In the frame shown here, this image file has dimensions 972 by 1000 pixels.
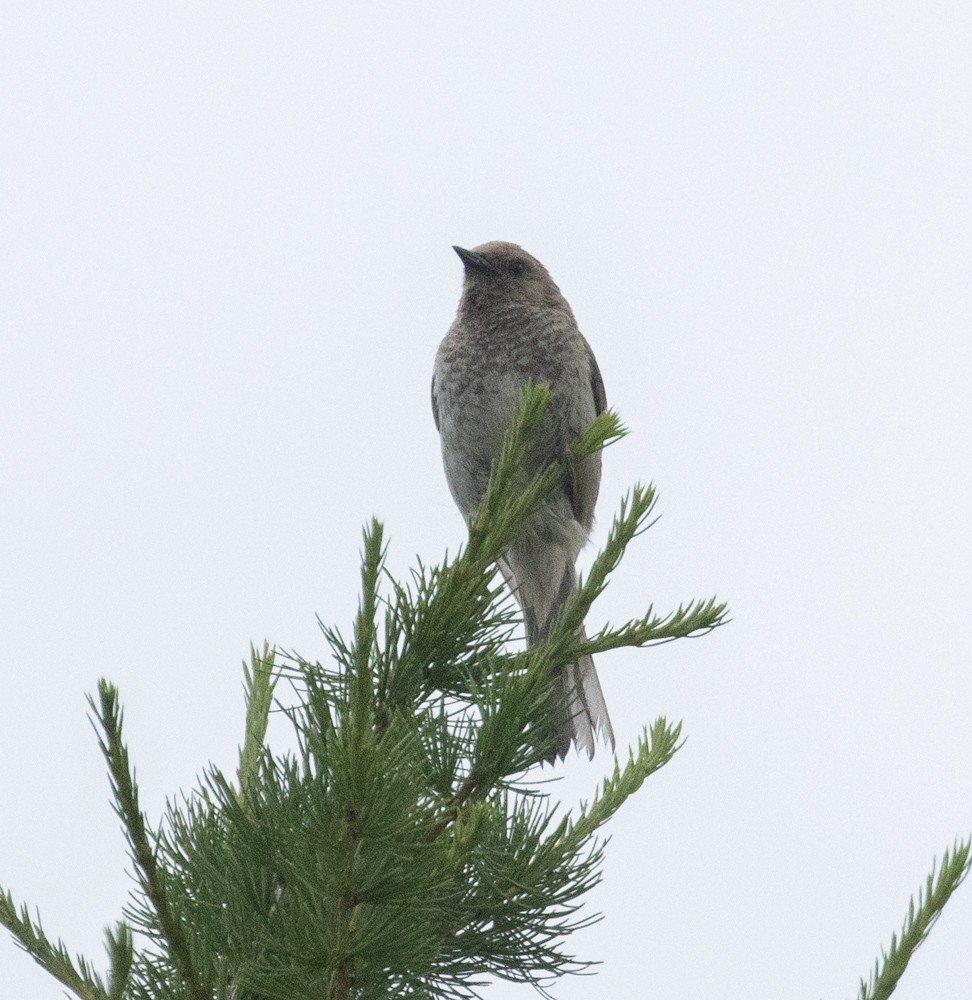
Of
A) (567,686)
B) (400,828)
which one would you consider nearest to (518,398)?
(567,686)

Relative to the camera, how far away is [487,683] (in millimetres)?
2176

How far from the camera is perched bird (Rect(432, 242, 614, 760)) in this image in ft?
17.9

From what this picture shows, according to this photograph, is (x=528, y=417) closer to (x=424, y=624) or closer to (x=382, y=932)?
(x=424, y=624)

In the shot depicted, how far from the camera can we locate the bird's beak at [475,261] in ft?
20.2

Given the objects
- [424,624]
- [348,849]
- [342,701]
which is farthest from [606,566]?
[348,849]

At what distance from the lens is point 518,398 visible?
5.39 metres

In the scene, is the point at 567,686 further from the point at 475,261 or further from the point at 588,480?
the point at 475,261

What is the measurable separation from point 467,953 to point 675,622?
769 millimetres

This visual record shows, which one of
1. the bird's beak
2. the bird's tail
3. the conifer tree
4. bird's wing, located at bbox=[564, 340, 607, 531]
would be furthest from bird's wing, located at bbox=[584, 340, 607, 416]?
the conifer tree

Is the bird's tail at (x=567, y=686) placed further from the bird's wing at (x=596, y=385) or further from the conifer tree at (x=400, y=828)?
the bird's wing at (x=596, y=385)

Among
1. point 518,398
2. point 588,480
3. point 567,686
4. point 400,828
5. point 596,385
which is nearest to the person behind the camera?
point 400,828

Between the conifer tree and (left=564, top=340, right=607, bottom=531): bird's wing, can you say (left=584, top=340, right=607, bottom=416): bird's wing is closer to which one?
(left=564, top=340, right=607, bottom=531): bird's wing

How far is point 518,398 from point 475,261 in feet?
3.69

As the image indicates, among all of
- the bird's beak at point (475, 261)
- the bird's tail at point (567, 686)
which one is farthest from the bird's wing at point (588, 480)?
the bird's beak at point (475, 261)
